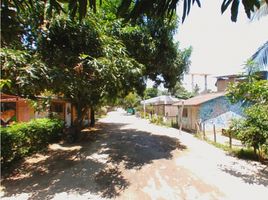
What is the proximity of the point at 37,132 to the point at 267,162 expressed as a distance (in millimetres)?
9985

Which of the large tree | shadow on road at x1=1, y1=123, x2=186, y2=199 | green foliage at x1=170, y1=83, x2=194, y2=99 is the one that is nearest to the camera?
shadow on road at x1=1, y1=123, x2=186, y2=199

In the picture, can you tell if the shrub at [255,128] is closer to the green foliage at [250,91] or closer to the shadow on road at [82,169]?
the green foliage at [250,91]

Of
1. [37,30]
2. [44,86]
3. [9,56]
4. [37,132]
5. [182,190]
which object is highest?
[37,30]

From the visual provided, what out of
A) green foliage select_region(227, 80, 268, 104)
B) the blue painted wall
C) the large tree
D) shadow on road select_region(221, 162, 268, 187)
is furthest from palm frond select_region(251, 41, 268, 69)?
the blue painted wall

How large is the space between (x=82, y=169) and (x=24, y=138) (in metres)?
2.78

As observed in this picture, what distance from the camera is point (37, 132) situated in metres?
12.0

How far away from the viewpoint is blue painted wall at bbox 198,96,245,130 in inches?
853

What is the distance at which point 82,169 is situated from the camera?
952 centimetres

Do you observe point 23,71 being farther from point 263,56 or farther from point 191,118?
point 191,118

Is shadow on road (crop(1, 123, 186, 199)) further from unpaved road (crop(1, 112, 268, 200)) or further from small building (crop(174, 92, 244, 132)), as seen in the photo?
small building (crop(174, 92, 244, 132))

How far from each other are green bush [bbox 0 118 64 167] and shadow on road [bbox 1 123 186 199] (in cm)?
50

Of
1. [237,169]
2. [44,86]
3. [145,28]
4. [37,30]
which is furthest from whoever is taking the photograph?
[145,28]

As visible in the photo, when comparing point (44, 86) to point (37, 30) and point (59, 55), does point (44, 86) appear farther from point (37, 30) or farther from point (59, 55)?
point (37, 30)

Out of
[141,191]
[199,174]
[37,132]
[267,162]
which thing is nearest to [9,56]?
[141,191]
